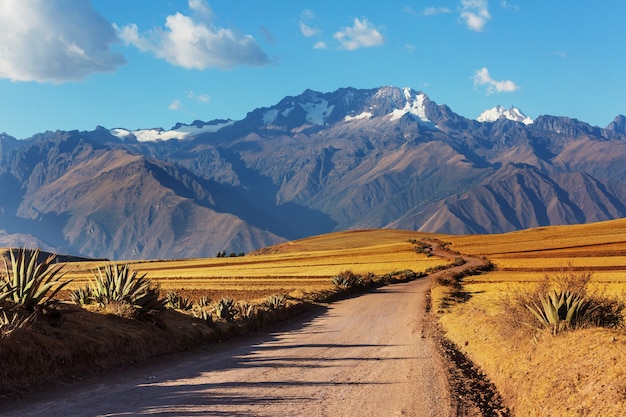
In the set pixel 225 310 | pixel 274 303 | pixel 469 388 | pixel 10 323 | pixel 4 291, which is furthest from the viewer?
pixel 274 303

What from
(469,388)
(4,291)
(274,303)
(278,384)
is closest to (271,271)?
(274,303)

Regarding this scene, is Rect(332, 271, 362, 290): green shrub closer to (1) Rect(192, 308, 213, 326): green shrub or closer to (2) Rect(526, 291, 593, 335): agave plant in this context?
(1) Rect(192, 308, 213, 326): green shrub

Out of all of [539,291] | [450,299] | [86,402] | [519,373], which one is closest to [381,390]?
[519,373]

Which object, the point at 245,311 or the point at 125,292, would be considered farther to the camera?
the point at 245,311

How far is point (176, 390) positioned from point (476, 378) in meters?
7.15

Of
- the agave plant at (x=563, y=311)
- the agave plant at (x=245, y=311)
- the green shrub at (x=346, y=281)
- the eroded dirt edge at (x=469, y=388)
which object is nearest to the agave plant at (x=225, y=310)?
the agave plant at (x=245, y=311)

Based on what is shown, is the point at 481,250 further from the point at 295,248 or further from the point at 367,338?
the point at 367,338

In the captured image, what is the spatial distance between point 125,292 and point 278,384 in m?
6.91

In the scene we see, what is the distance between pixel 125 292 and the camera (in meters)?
16.2

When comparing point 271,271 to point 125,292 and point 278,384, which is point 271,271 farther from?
point 278,384

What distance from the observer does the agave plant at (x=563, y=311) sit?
1317 centimetres

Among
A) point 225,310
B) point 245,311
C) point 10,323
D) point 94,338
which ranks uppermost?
point 10,323

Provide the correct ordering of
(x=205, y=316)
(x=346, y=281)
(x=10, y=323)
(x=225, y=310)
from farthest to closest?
1. (x=346, y=281)
2. (x=225, y=310)
3. (x=205, y=316)
4. (x=10, y=323)

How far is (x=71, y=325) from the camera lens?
522 inches
